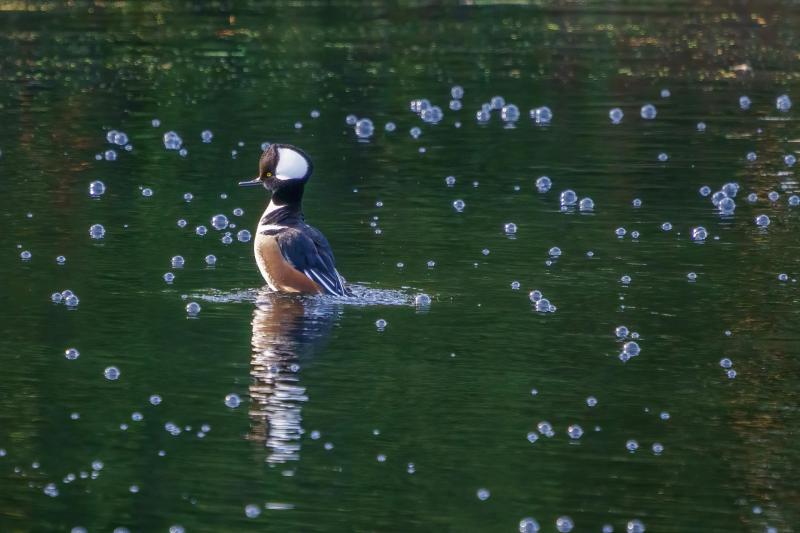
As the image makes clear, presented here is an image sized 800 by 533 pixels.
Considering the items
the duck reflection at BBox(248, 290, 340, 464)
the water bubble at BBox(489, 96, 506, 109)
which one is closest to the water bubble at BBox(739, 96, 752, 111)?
the water bubble at BBox(489, 96, 506, 109)

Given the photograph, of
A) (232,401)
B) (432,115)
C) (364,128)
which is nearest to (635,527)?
(232,401)

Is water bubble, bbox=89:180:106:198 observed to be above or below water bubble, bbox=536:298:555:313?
above

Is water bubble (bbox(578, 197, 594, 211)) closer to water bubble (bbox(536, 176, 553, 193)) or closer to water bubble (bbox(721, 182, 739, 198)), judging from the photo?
water bubble (bbox(536, 176, 553, 193))

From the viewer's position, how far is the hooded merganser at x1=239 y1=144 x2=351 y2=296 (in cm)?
1289

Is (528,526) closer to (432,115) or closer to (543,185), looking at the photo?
(543,185)

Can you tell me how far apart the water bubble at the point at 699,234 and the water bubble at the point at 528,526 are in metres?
Result: 7.80

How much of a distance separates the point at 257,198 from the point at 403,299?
218 inches

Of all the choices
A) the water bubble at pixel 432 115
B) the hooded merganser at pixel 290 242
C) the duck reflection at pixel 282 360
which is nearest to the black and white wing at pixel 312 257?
the hooded merganser at pixel 290 242

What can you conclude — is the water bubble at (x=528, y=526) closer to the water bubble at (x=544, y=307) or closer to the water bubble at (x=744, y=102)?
the water bubble at (x=544, y=307)

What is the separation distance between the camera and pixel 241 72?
28.1 m

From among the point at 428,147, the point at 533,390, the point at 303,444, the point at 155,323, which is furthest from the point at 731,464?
the point at 428,147

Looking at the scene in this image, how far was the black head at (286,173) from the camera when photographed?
13.7 m

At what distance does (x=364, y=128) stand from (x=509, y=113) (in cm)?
269

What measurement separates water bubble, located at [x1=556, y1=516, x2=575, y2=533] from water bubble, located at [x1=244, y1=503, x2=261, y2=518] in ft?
4.93
